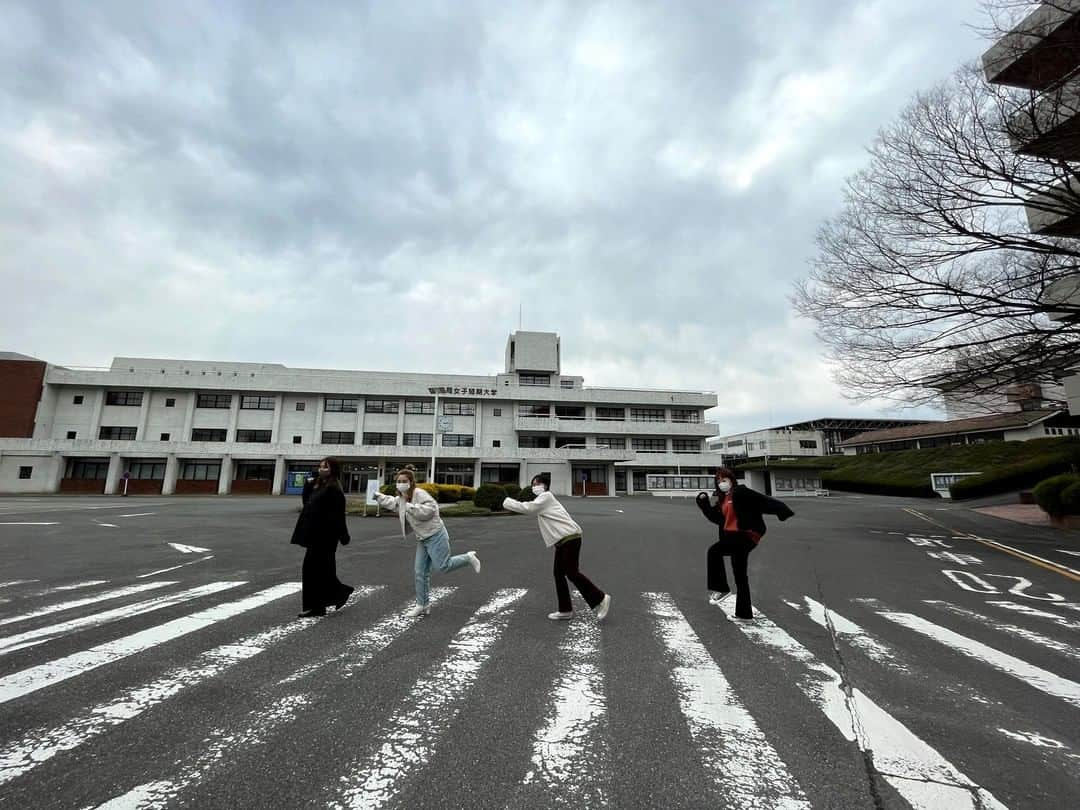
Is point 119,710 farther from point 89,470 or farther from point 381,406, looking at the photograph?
point 89,470

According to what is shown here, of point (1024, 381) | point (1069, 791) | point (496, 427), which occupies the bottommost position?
point (1069, 791)

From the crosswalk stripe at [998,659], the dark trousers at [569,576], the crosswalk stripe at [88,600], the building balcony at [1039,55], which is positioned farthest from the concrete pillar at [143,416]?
the building balcony at [1039,55]

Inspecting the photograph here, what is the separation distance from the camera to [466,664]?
412cm

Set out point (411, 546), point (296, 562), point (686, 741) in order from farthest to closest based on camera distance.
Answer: point (411, 546) < point (296, 562) < point (686, 741)

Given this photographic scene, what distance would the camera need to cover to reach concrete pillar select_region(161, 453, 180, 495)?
42.3 meters

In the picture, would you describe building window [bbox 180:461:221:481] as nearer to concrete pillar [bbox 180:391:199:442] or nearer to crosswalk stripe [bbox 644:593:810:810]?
concrete pillar [bbox 180:391:199:442]

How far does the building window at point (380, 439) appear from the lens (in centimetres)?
4700

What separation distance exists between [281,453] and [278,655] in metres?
43.7

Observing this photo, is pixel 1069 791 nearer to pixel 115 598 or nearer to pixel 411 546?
pixel 115 598

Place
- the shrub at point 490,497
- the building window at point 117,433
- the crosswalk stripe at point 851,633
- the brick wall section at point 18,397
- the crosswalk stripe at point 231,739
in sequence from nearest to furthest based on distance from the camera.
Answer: the crosswalk stripe at point 231,739
the crosswalk stripe at point 851,633
the shrub at point 490,497
the brick wall section at point 18,397
the building window at point 117,433


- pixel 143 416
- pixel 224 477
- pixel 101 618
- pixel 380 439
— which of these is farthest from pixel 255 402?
pixel 101 618

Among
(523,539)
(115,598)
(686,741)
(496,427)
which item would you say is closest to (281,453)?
(496,427)

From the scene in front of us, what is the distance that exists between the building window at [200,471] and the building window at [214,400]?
528 cm

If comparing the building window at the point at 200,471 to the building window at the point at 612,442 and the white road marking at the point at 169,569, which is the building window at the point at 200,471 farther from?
the white road marking at the point at 169,569
